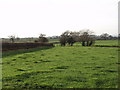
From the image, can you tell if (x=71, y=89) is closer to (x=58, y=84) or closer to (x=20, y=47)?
(x=58, y=84)

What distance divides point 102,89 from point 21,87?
5.26 m

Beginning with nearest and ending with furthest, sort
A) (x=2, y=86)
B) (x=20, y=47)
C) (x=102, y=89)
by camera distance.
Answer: (x=102, y=89), (x=2, y=86), (x=20, y=47)

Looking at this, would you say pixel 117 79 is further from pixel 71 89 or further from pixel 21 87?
pixel 21 87

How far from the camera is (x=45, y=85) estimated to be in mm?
8383

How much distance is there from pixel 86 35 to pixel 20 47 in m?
45.5

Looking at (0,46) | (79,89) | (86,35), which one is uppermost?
(86,35)

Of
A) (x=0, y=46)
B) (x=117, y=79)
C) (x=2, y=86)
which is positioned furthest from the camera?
(x=0, y=46)

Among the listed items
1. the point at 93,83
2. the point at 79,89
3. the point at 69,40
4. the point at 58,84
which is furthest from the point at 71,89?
the point at 69,40

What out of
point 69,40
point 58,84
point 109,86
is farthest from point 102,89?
point 69,40

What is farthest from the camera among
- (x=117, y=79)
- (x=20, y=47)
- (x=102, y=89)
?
(x=20, y=47)

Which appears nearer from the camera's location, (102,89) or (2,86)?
(102,89)

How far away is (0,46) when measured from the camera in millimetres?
29922

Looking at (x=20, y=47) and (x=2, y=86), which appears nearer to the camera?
(x=2, y=86)

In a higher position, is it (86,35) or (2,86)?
(86,35)
